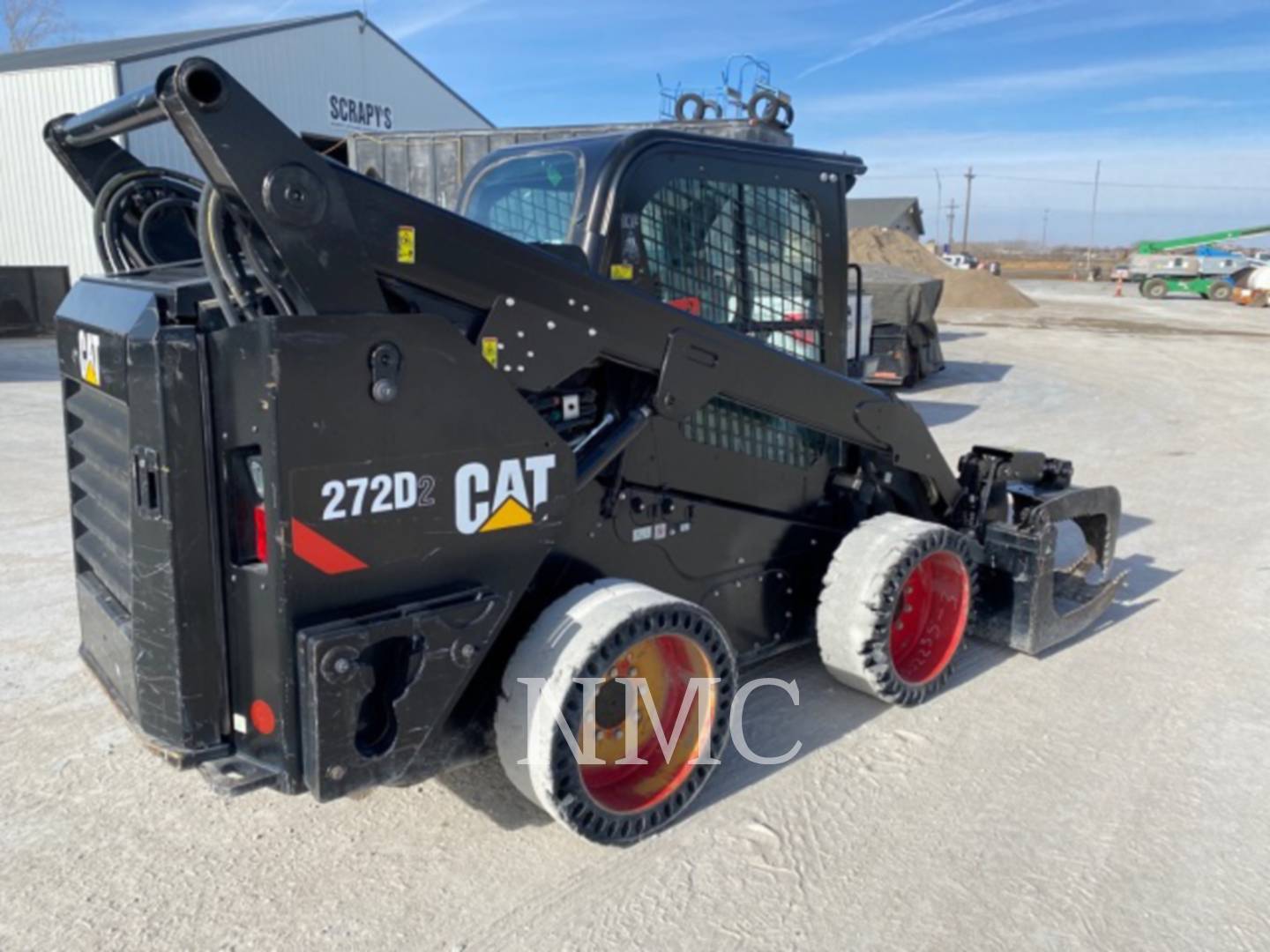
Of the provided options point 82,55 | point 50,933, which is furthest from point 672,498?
point 82,55

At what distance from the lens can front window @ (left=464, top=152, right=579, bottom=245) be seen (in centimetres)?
381

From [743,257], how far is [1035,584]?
1.94 m

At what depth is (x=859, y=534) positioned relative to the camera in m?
4.13

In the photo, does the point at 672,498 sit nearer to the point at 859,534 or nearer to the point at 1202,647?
the point at 859,534

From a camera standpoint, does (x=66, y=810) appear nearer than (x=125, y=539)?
No

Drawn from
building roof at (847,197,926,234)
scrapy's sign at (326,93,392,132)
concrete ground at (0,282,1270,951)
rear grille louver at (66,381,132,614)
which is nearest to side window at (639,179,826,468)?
concrete ground at (0,282,1270,951)

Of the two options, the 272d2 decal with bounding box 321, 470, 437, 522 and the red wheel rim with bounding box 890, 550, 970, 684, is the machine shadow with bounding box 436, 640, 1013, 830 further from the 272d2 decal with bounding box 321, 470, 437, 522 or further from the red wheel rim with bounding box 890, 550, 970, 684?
the 272d2 decal with bounding box 321, 470, 437, 522

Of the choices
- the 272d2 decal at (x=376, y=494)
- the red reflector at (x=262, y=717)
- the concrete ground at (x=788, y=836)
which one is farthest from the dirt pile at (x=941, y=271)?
the red reflector at (x=262, y=717)

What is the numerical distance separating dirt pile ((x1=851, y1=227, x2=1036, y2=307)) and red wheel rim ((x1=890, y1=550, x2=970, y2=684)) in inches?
1075

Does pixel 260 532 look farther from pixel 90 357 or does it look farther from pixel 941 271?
pixel 941 271

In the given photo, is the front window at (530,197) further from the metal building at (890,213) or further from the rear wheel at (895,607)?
the metal building at (890,213)

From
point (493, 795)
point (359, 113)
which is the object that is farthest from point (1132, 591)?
point (359, 113)

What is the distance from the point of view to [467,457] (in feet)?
9.36

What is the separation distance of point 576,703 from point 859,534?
1.60 metres
